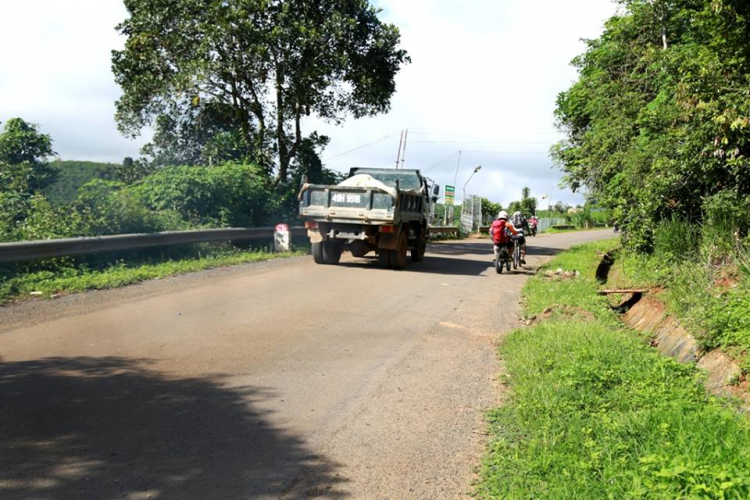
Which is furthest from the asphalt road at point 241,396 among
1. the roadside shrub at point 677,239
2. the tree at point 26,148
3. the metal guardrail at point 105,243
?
the tree at point 26,148

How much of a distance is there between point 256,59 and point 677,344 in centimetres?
1736

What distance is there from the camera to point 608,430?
4.32 m

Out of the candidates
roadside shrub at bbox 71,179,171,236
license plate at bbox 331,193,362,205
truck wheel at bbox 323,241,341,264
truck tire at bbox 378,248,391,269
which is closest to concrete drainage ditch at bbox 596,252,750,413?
truck tire at bbox 378,248,391,269

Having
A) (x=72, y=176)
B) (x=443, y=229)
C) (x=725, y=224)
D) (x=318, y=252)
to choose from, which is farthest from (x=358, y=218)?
(x=443, y=229)

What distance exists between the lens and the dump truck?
15.0 m

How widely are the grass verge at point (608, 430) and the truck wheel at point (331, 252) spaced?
928 centimetres

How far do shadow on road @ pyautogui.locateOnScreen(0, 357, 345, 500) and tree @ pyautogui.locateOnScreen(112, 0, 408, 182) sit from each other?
16334mm

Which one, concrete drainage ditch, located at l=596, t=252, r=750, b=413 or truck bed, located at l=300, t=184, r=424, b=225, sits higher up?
truck bed, located at l=300, t=184, r=424, b=225

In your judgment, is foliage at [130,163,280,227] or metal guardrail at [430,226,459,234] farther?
metal guardrail at [430,226,459,234]

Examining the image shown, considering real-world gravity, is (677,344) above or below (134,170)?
below

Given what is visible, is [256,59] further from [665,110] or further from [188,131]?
[665,110]

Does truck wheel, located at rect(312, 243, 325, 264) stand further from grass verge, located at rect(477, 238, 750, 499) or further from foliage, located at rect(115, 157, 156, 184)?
foliage, located at rect(115, 157, 156, 184)

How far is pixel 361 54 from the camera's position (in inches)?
907

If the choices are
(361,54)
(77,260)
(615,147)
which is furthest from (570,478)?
(361,54)
